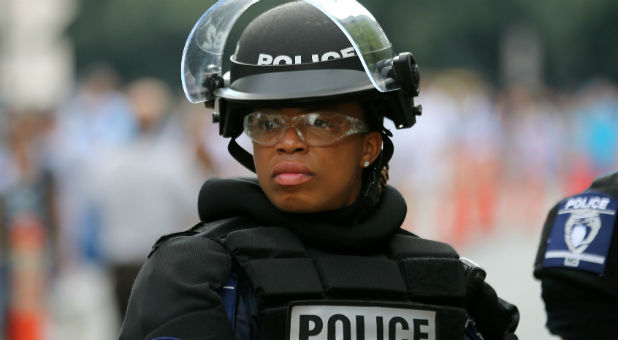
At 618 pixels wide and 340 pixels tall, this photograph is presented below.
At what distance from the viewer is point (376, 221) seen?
379 centimetres

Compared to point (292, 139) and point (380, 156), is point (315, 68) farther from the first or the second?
point (380, 156)

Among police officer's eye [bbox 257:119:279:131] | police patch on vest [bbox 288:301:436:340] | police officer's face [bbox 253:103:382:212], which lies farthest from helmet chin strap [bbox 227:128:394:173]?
police patch on vest [bbox 288:301:436:340]

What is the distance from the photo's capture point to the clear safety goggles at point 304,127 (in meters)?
3.66

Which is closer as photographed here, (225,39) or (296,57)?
(296,57)

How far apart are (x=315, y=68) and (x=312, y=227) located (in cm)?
44

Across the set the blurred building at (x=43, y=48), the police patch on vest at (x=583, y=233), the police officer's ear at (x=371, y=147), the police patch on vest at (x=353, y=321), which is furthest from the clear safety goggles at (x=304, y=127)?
the blurred building at (x=43, y=48)

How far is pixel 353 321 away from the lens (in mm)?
3564

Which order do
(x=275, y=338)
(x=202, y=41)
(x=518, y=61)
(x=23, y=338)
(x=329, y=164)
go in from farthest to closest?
(x=518, y=61)
(x=23, y=338)
(x=202, y=41)
(x=329, y=164)
(x=275, y=338)

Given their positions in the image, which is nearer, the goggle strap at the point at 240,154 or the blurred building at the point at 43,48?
the goggle strap at the point at 240,154

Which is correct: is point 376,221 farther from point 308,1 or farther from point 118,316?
point 118,316

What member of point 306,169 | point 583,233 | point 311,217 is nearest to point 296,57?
point 306,169

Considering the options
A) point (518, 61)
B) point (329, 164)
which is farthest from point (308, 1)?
point (518, 61)

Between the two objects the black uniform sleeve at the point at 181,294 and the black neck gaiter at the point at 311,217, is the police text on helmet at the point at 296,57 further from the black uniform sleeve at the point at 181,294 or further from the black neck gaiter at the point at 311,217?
the black uniform sleeve at the point at 181,294

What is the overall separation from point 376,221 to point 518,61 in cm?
5041
